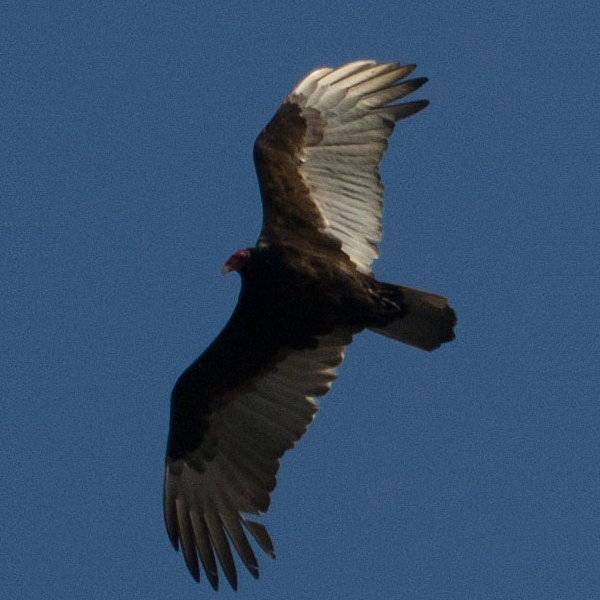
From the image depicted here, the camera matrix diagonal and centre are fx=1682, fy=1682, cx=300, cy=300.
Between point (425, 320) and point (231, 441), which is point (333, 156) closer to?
point (425, 320)

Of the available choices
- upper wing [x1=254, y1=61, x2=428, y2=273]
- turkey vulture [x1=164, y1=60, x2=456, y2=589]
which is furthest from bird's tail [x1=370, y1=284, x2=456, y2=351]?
upper wing [x1=254, y1=61, x2=428, y2=273]

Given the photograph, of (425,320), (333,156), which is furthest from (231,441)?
(333,156)

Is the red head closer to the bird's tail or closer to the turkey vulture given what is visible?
the turkey vulture

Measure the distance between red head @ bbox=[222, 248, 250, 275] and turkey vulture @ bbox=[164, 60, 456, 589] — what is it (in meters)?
0.01

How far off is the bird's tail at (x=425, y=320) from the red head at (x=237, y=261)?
963mm

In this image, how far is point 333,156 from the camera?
39.8 feet

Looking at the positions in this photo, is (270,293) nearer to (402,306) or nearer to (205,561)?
(402,306)

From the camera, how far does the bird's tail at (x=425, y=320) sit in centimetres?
1122

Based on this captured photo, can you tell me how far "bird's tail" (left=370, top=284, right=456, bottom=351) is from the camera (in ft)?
36.8

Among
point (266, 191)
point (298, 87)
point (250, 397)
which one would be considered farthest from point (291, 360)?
point (298, 87)

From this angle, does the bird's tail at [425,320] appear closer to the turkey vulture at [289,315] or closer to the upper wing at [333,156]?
the turkey vulture at [289,315]

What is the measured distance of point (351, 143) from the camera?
1216 centimetres

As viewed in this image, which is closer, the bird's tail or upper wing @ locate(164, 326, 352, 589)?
the bird's tail

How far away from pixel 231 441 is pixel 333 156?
2.18 metres
